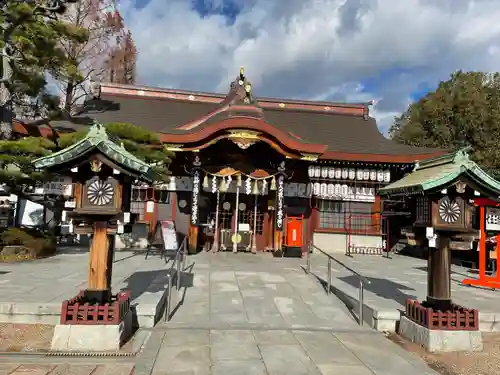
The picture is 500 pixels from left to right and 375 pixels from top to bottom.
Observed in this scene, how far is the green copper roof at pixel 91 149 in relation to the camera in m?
5.74

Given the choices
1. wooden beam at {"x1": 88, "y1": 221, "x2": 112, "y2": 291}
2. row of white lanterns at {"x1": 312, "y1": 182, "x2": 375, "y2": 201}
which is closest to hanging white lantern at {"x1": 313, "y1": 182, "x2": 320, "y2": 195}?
row of white lanterns at {"x1": 312, "y1": 182, "x2": 375, "y2": 201}

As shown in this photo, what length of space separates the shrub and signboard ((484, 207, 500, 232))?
13416 mm

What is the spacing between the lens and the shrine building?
1496 centimetres

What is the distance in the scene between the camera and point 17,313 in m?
6.59

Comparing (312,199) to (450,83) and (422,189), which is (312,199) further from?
(450,83)

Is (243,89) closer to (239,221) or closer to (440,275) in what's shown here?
(239,221)

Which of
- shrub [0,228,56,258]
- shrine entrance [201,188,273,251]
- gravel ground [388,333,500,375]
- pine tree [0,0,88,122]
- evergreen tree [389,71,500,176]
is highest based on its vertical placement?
evergreen tree [389,71,500,176]

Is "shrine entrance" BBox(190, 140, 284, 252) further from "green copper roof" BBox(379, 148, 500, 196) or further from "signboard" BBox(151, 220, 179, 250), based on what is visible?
"green copper roof" BBox(379, 148, 500, 196)

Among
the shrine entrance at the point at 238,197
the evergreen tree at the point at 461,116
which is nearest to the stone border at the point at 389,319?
the shrine entrance at the point at 238,197

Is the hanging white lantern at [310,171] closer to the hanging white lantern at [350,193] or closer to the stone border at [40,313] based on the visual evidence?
the hanging white lantern at [350,193]

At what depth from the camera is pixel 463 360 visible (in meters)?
5.74

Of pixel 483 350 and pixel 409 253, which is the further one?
pixel 409 253

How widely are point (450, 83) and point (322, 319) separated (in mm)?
30925

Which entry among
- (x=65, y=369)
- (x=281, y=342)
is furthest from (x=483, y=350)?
(x=65, y=369)
